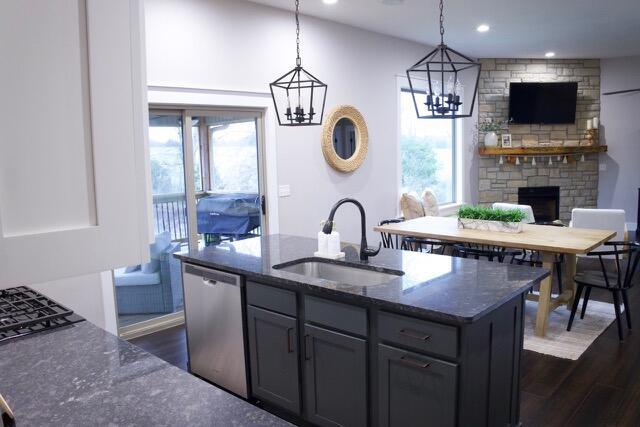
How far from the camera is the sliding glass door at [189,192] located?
429cm

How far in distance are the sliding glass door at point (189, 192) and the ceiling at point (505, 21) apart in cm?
137

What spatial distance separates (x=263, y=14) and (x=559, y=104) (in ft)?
18.4

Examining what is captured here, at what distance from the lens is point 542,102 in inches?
321

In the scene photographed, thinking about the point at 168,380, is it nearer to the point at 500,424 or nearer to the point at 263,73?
the point at 500,424

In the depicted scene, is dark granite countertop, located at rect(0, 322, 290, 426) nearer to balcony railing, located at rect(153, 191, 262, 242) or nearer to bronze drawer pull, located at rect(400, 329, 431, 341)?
bronze drawer pull, located at rect(400, 329, 431, 341)

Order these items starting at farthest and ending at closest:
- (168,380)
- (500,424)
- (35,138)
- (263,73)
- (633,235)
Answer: (633,235) < (263,73) < (500,424) < (168,380) < (35,138)

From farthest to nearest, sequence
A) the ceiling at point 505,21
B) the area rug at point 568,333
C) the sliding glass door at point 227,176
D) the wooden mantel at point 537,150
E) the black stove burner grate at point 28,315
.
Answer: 1. the wooden mantel at point 537,150
2. the ceiling at point 505,21
3. the sliding glass door at point 227,176
4. the area rug at point 568,333
5. the black stove burner grate at point 28,315

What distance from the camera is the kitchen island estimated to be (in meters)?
2.00

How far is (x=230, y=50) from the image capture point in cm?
465

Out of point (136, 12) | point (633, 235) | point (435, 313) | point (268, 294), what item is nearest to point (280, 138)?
point (268, 294)

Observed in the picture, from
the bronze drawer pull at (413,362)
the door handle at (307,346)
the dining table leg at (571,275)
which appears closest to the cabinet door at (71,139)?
the bronze drawer pull at (413,362)

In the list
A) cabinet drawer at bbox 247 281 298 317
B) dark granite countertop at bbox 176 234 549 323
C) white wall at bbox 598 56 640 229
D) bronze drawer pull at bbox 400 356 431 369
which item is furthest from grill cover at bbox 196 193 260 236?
white wall at bbox 598 56 640 229

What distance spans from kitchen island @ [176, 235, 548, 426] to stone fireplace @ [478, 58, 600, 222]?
588cm

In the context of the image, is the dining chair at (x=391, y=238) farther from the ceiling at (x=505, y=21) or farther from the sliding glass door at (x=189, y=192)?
the ceiling at (x=505, y=21)
